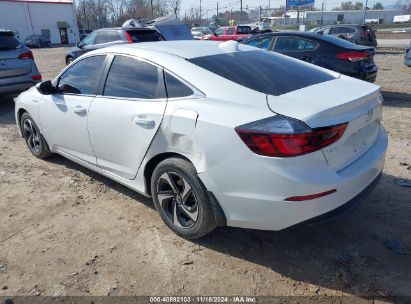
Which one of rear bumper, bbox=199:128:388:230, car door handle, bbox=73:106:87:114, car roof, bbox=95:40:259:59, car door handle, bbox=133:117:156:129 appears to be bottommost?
rear bumper, bbox=199:128:388:230

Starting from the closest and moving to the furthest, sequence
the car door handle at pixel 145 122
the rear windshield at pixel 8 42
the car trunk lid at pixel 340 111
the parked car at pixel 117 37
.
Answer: the car trunk lid at pixel 340 111 → the car door handle at pixel 145 122 → the rear windshield at pixel 8 42 → the parked car at pixel 117 37

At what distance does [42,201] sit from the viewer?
Result: 161 inches

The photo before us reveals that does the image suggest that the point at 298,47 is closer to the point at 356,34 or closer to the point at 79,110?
the point at 79,110

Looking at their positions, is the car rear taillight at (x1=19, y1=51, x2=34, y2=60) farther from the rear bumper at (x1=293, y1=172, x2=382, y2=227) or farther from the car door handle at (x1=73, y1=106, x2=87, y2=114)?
the rear bumper at (x1=293, y1=172, x2=382, y2=227)

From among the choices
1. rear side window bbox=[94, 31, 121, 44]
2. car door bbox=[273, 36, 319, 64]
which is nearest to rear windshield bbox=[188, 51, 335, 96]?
car door bbox=[273, 36, 319, 64]

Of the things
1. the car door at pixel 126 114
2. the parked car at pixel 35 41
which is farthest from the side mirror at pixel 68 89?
the parked car at pixel 35 41

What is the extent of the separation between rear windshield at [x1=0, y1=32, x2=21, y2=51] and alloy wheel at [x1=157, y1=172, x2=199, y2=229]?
21.0 feet

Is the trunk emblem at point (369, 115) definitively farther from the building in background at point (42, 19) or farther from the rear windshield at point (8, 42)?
the building in background at point (42, 19)

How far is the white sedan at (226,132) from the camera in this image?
2529 mm

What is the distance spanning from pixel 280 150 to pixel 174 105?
3.20 feet

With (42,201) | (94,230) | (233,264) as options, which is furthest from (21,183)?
(233,264)

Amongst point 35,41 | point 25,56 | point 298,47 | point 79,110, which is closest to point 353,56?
point 298,47

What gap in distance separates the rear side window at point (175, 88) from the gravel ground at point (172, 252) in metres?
1.24

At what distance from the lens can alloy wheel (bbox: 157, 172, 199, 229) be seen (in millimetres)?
3076
